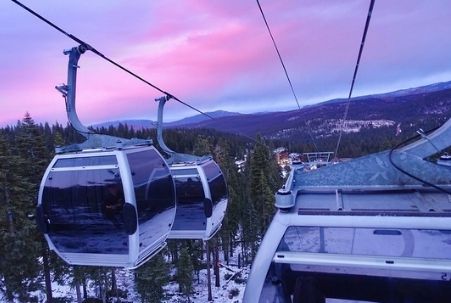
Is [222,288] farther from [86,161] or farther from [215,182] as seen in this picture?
[86,161]

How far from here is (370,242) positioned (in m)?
2.66

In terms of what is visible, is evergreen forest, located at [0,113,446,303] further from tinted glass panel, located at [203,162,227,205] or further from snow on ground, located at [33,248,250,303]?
tinted glass panel, located at [203,162,227,205]

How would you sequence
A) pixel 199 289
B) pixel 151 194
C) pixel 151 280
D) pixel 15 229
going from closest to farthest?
pixel 151 194
pixel 15 229
pixel 151 280
pixel 199 289

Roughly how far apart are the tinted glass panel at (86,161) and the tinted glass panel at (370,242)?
310 cm

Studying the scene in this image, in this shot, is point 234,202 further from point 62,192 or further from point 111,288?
point 62,192

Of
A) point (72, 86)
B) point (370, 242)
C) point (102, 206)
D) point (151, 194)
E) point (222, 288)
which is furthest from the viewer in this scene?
point (222, 288)

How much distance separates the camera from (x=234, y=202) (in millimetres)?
39750

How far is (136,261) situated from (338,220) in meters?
3.58

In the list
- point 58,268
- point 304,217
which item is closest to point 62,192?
point 304,217

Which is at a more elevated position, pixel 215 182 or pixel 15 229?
pixel 215 182

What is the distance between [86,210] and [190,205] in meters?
3.27

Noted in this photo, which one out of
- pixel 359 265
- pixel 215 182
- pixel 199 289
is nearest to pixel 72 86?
pixel 215 182

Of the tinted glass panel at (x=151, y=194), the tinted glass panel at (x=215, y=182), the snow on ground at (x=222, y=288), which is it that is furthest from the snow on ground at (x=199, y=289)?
the tinted glass panel at (x=151, y=194)

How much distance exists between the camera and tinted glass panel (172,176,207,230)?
26.3ft
